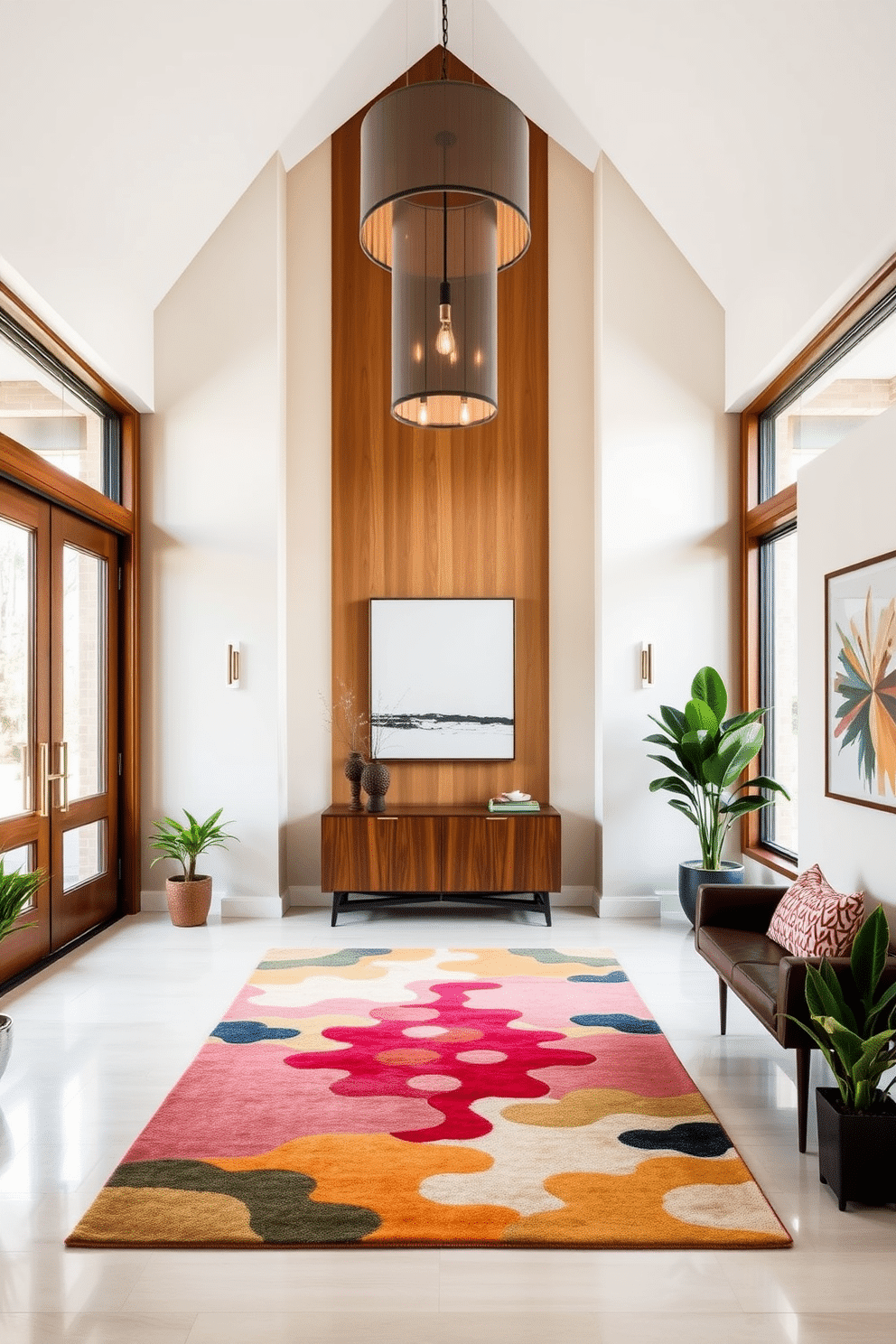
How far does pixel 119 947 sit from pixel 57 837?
2.39ft

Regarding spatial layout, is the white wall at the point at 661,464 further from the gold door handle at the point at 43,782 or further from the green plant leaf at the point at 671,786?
the gold door handle at the point at 43,782

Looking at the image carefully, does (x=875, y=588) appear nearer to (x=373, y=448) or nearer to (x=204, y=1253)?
(x=204, y=1253)

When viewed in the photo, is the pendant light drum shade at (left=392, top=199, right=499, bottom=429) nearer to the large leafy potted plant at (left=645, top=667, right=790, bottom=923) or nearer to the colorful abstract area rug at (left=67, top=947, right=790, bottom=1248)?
the colorful abstract area rug at (left=67, top=947, right=790, bottom=1248)

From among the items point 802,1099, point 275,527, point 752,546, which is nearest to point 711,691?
point 752,546

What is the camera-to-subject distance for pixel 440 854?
614 cm

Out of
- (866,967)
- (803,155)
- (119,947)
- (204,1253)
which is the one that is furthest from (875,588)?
(119,947)

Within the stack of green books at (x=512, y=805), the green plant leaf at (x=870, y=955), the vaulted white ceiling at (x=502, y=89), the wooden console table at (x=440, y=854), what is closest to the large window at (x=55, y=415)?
the vaulted white ceiling at (x=502, y=89)

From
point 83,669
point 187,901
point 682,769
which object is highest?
point 83,669

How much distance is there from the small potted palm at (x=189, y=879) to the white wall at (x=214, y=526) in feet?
0.99

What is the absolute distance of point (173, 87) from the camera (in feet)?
16.1

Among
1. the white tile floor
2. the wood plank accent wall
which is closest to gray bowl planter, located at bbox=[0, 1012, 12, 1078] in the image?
the white tile floor

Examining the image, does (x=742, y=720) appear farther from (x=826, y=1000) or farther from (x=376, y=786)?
(x=826, y=1000)

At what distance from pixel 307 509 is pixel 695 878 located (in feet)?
11.2

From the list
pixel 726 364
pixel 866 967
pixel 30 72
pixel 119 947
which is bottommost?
pixel 119 947
